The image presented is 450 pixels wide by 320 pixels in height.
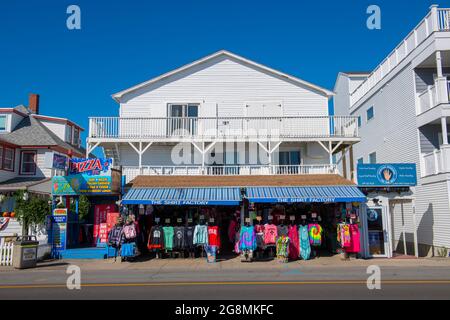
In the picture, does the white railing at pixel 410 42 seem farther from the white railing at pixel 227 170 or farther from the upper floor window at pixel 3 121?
the upper floor window at pixel 3 121

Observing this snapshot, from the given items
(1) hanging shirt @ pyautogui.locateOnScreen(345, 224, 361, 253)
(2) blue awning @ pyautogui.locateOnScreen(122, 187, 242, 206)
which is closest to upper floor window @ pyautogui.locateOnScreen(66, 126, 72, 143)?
(2) blue awning @ pyautogui.locateOnScreen(122, 187, 242, 206)

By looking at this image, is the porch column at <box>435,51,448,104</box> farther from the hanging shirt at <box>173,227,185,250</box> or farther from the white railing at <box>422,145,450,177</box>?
the hanging shirt at <box>173,227,185,250</box>

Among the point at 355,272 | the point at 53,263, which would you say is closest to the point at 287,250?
the point at 355,272

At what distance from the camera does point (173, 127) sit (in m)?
A: 20.4

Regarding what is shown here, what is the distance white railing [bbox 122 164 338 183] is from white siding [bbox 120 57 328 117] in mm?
3454

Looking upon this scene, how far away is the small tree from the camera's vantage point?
A: 18.7m

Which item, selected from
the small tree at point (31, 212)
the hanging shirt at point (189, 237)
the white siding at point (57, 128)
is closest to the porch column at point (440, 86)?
the hanging shirt at point (189, 237)

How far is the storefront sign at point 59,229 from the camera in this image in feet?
53.9

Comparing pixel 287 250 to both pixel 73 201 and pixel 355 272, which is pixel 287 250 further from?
pixel 73 201

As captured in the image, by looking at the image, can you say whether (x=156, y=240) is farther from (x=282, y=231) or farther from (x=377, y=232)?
(x=377, y=232)

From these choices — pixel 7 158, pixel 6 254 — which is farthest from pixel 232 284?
pixel 7 158

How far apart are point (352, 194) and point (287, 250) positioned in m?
3.57

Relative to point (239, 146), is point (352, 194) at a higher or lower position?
lower

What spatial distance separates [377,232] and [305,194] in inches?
143
